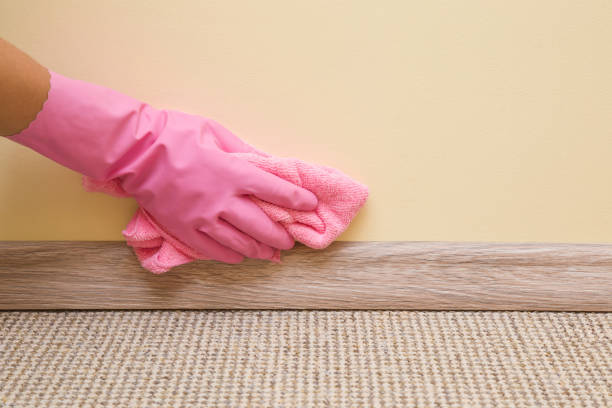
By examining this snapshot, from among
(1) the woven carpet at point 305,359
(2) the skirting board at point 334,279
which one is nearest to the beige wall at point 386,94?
(2) the skirting board at point 334,279

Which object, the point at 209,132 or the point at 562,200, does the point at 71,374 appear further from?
the point at 562,200

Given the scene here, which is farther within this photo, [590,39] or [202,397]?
[590,39]

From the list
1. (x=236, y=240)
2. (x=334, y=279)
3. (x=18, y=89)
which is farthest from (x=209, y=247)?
(x=18, y=89)

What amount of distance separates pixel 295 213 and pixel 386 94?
21 centimetres

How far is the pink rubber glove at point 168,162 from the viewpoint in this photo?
1.97 feet

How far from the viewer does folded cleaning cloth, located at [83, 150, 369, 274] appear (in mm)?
667

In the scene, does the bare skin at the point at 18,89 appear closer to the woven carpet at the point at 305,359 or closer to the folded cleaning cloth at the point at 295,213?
the folded cleaning cloth at the point at 295,213

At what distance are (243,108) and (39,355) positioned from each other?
43 cm

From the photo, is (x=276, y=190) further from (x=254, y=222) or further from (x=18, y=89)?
(x=18, y=89)

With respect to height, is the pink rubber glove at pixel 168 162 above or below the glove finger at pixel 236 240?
above

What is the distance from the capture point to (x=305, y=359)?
0.63 metres

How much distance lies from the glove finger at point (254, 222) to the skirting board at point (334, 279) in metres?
0.06

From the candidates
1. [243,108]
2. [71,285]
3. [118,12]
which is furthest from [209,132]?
[71,285]

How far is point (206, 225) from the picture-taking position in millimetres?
646
